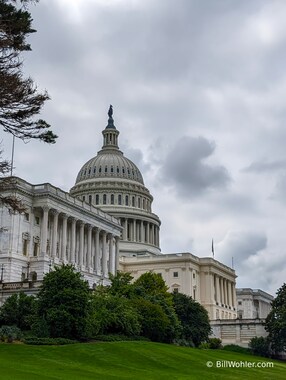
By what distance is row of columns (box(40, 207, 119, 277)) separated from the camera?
95.3m

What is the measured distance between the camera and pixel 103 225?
366ft

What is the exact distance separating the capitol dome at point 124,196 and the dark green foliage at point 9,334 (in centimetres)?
10216

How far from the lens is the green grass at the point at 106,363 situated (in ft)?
111

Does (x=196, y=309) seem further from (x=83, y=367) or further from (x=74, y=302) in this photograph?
(x=83, y=367)

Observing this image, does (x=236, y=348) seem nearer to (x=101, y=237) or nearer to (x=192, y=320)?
(x=192, y=320)

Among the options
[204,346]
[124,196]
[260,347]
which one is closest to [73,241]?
[204,346]

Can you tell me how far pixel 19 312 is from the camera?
59562 millimetres

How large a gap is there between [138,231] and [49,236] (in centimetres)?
6848

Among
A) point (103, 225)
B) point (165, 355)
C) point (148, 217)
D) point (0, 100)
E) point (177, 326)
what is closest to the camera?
point (0, 100)

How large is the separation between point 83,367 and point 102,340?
17.8 metres

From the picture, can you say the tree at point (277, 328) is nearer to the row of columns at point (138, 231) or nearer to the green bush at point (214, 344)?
the green bush at point (214, 344)

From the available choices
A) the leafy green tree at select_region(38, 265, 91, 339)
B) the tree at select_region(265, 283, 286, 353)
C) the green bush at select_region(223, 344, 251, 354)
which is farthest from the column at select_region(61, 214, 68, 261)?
the leafy green tree at select_region(38, 265, 91, 339)

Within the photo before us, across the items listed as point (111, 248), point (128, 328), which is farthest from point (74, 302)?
point (111, 248)

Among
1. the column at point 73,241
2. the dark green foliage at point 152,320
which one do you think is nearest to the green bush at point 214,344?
the dark green foliage at point 152,320
